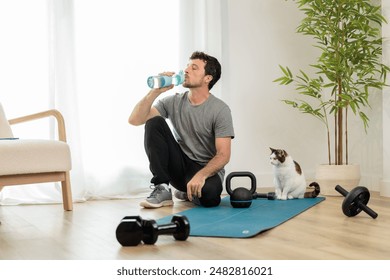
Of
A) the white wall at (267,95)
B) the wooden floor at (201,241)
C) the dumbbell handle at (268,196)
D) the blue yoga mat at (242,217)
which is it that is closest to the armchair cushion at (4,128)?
the wooden floor at (201,241)

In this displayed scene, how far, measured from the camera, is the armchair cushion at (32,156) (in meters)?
2.99

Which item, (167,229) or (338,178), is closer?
(167,229)

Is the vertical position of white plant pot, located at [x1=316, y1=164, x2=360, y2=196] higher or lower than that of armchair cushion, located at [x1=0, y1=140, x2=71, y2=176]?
lower

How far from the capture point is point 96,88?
3996 mm

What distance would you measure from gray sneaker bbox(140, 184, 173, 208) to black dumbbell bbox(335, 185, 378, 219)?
1004 millimetres

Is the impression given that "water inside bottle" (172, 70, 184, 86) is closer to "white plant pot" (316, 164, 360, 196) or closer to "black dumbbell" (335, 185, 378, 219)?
"black dumbbell" (335, 185, 378, 219)

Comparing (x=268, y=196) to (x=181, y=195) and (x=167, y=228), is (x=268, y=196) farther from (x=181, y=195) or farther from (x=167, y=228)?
(x=167, y=228)

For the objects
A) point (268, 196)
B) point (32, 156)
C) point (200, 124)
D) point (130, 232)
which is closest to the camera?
point (130, 232)

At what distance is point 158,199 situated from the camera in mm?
3359

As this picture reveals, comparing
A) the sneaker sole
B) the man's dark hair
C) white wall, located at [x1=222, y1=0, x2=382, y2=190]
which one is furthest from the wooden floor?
white wall, located at [x1=222, y1=0, x2=382, y2=190]

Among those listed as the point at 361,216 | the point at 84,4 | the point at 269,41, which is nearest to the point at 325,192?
the point at 361,216

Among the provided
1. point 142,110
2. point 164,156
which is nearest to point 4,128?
point 142,110

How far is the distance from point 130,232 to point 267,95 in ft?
8.74

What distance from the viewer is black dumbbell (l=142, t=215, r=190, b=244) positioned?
2180 mm
